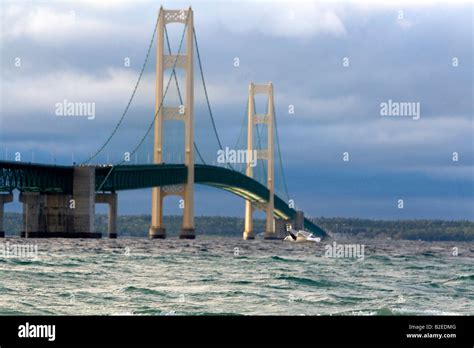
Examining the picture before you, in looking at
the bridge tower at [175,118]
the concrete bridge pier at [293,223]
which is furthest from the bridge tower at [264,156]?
the bridge tower at [175,118]

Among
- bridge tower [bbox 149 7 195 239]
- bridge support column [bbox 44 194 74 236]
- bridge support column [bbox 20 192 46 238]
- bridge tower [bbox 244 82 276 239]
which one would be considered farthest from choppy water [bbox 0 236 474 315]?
bridge tower [bbox 244 82 276 239]

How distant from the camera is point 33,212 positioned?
85.2m

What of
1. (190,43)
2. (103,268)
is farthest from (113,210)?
(103,268)

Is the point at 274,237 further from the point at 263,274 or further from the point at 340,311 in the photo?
the point at 340,311

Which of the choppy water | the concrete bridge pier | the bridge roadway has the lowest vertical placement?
the choppy water

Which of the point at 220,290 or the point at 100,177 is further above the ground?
the point at 100,177

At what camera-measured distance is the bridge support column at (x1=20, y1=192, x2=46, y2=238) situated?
84750 millimetres

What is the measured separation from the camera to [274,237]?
128m

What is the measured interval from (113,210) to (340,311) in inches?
2792

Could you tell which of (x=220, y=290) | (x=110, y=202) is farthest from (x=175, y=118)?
(x=220, y=290)

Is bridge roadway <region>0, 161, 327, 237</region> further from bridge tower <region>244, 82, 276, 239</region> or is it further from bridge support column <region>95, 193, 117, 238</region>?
bridge tower <region>244, 82, 276, 239</region>

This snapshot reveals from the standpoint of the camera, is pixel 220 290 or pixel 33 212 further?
pixel 33 212

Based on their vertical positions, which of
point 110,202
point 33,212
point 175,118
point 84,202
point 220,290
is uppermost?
point 175,118

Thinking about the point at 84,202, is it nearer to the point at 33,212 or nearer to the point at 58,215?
the point at 58,215
